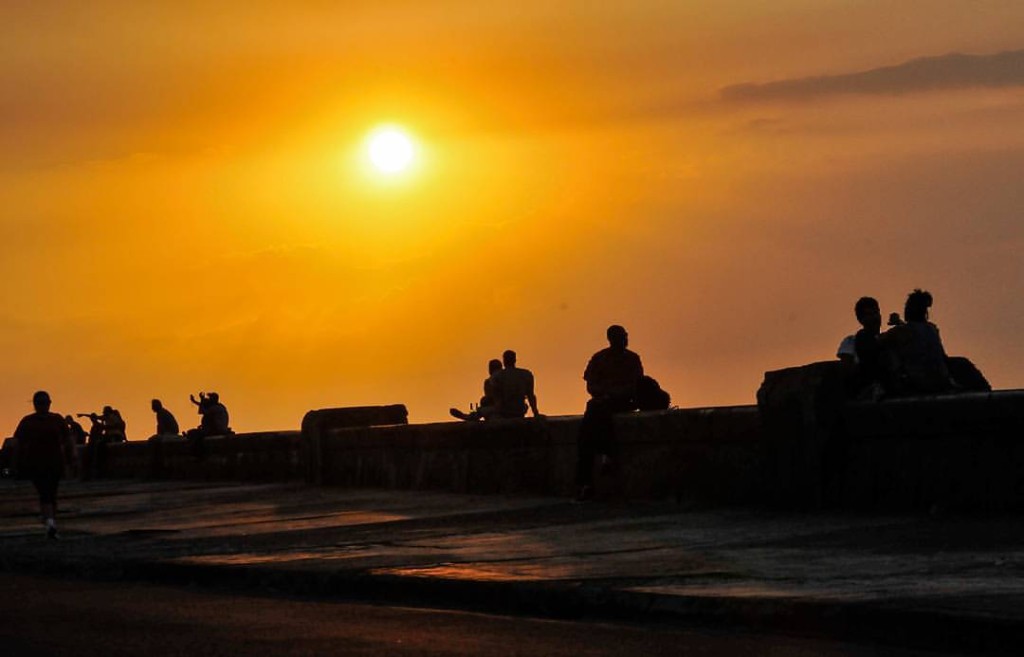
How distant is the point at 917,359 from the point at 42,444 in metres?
9.32

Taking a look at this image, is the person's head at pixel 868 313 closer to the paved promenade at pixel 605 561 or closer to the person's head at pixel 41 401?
the paved promenade at pixel 605 561

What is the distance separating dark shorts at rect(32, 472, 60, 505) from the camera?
20.7m

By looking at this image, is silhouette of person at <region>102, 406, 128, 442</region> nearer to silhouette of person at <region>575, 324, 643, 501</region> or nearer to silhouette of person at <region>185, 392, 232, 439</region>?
silhouette of person at <region>185, 392, 232, 439</region>

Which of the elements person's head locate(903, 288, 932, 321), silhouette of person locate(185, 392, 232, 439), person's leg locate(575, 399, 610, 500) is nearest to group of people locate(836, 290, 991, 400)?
person's head locate(903, 288, 932, 321)

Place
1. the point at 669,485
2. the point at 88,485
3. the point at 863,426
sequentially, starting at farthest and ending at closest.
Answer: the point at 88,485 < the point at 669,485 < the point at 863,426

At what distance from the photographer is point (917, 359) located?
56.1 ft

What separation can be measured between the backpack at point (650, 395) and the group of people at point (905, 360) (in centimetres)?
392

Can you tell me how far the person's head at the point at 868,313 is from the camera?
1819 centimetres

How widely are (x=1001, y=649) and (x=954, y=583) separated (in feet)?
5.87

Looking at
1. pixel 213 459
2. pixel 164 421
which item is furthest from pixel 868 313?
pixel 164 421

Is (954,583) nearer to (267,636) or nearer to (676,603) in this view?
(676,603)

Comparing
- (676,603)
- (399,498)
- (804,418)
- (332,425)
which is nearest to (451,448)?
(399,498)

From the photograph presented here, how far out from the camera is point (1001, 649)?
364 inches

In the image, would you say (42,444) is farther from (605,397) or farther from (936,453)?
(936,453)
